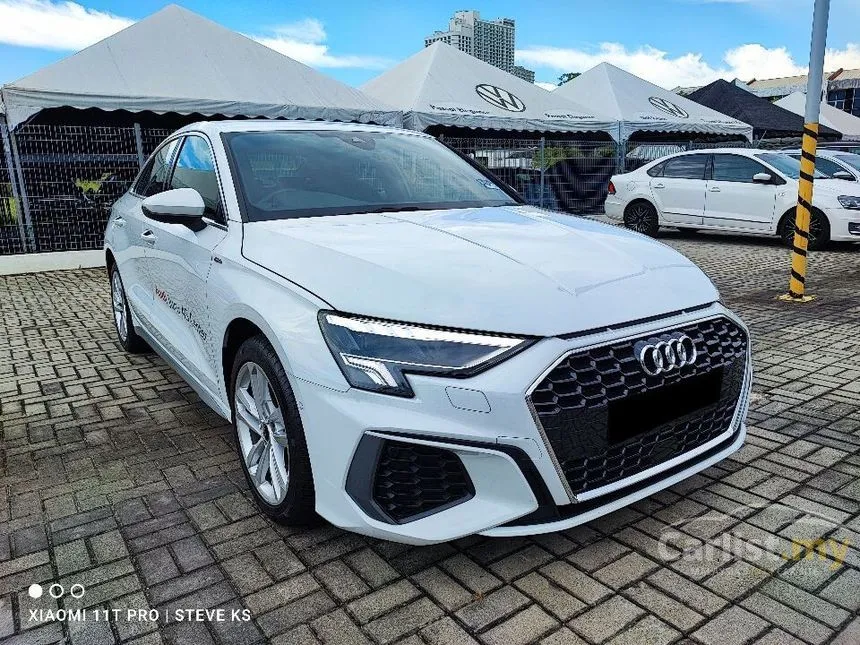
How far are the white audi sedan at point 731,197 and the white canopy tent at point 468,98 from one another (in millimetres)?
3296

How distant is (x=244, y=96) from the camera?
1204 cm

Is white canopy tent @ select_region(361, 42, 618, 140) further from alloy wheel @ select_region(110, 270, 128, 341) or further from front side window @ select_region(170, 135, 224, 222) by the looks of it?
front side window @ select_region(170, 135, 224, 222)

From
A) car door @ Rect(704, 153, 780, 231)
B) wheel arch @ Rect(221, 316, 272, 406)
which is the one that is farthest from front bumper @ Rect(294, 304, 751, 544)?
car door @ Rect(704, 153, 780, 231)

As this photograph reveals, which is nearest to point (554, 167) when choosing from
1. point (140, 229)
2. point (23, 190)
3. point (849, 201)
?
point (849, 201)

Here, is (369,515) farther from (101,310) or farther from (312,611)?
(101,310)

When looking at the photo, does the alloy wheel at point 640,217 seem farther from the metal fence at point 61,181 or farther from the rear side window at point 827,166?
the metal fence at point 61,181

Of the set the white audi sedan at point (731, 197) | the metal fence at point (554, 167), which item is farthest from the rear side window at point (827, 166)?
the metal fence at point (554, 167)

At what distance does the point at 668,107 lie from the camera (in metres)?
18.4

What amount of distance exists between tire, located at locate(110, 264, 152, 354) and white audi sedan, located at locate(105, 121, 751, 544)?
224cm

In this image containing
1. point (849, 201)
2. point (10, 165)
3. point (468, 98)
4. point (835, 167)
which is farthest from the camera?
point (468, 98)

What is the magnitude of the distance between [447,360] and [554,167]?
13.1 metres

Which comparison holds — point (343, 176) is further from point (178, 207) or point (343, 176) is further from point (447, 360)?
point (447, 360)

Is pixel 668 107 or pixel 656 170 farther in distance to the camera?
pixel 668 107

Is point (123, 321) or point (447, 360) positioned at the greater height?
point (447, 360)
